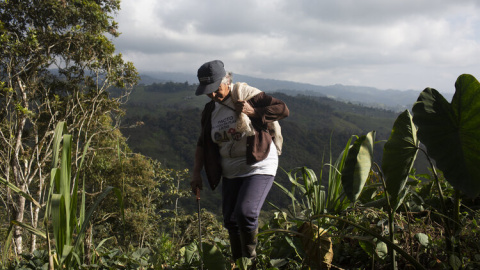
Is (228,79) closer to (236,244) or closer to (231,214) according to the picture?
(231,214)

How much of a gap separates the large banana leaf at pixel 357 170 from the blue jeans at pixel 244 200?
35.4 inches

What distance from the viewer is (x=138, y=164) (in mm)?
12555

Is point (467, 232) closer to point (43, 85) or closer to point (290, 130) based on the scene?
point (43, 85)

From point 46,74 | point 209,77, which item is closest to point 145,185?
point 46,74

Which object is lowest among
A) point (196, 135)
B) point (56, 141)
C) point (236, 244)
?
point (196, 135)

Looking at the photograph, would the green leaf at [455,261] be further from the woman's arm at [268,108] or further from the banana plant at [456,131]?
the woman's arm at [268,108]

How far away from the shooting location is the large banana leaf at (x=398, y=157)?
0.98 meters

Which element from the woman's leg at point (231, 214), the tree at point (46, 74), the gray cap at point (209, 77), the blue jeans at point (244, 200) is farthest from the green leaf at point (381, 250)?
the tree at point (46, 74)

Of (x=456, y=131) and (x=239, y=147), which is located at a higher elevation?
(x=456, y=131)

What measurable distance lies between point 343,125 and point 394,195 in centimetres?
9952

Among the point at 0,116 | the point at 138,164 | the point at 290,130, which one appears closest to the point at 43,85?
the point at 0,116

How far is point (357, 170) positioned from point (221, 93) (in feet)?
3.98

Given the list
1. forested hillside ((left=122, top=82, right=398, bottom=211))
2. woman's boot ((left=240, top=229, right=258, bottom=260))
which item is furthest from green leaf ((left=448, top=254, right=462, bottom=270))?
forested hillside ((left=122, top=82, right=398, bottom=211))

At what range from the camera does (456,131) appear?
2.98ft
